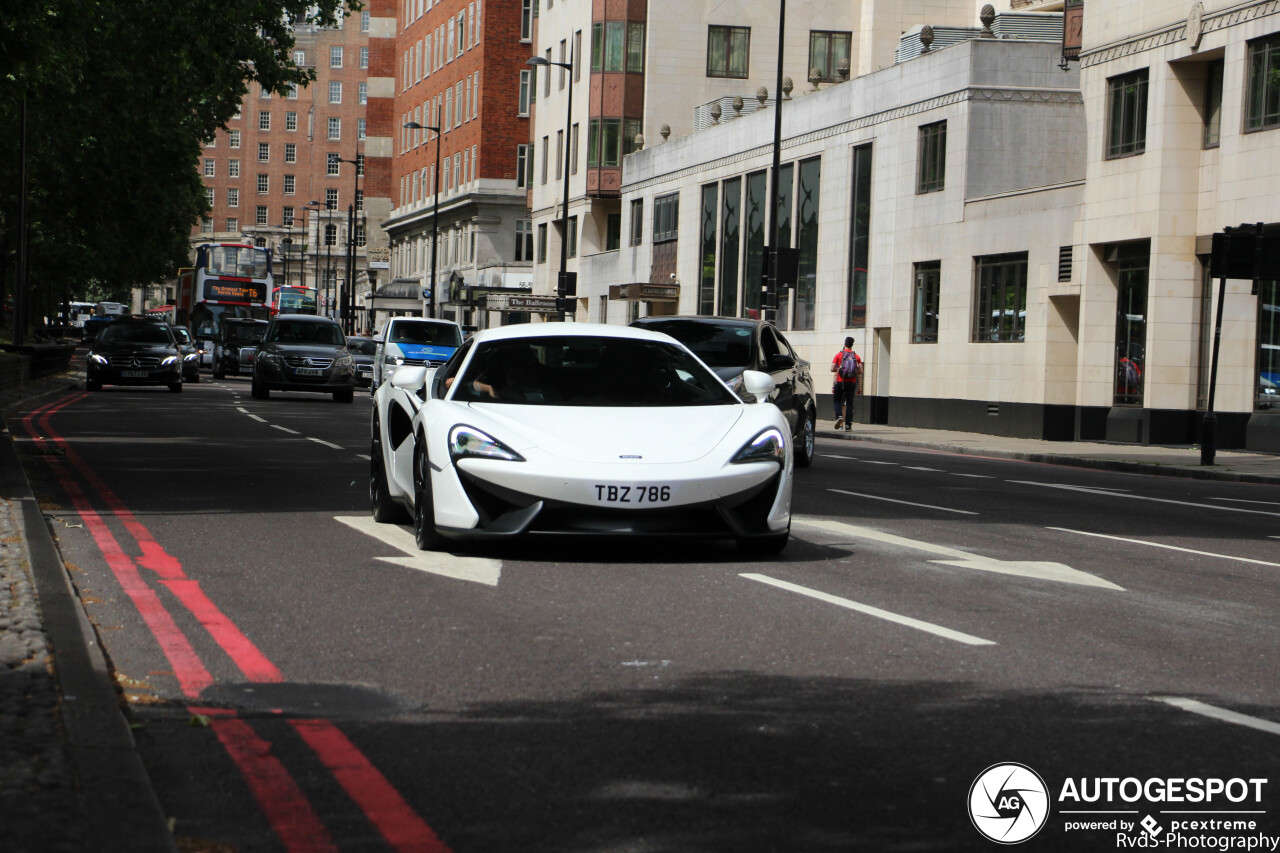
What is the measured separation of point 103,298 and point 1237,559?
7127 inches

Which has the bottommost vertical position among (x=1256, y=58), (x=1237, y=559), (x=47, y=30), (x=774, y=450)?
(x=1237, y=559)

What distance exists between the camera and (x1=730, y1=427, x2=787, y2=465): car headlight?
9.45 meters

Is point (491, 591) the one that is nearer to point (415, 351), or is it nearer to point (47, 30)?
point (47, 30)

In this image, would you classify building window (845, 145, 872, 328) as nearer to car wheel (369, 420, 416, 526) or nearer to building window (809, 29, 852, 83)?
building window (809, 29, 852, 83)

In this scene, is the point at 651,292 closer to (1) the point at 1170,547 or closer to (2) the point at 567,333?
(1) the point at 1170,547

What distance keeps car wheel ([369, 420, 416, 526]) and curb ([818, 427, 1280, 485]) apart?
45.9 ft

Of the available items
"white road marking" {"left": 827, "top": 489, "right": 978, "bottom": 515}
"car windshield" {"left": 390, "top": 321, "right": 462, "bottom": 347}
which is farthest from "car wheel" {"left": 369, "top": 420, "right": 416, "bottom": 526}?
"car windshield" {"left": 390, "top": 321, "right": 462, "bottom": 347}

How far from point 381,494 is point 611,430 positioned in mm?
2761

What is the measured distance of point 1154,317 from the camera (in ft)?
103

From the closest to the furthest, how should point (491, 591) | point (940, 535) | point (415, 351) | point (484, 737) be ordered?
point (484, 737) < point (491, 591) < point (940, 535) < point (415, 351)

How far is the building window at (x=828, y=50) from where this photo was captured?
64.9 metres

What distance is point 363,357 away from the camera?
168 feet

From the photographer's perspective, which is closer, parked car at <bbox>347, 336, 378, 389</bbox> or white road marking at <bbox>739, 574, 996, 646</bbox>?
white road marking at <bbox>739, 574, 996, 646</bbox>

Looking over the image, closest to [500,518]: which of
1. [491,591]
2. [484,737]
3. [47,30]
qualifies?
[491,591]
